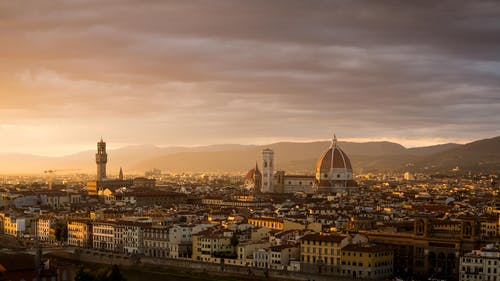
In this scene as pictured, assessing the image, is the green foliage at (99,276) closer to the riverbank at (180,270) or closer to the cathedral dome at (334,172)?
the riverbank at (180,270)

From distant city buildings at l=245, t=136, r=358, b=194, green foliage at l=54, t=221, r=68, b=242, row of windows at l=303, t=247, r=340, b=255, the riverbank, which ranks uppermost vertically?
distant city buildings at l=245, t=136, r=358, b=194

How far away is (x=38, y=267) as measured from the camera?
4169 centimetres

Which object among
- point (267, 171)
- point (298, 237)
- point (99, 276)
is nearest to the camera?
point (99, 276)

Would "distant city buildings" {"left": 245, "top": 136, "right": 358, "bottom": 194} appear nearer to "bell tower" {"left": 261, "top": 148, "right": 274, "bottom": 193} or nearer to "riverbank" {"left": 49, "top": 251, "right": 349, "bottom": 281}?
"bell tower" {"left": 261, "top": 148, "right": 274, "bottom": 193}

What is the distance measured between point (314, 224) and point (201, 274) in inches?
554

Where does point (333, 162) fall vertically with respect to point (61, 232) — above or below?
above

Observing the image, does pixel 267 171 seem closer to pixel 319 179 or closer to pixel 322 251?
pixel 319 179

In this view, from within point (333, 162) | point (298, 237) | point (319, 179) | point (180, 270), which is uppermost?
point (333, 162)

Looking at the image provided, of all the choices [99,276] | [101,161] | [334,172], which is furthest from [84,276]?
[101,161]

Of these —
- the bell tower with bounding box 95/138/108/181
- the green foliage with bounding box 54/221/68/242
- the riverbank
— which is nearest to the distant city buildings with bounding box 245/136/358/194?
the bell tower with bounding box 95/138/108/181

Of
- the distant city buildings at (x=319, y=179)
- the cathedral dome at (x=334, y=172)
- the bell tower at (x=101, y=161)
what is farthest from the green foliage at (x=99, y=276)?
the bell tower at (x=101, y=161)

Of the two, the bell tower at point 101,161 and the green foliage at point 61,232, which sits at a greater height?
the bell tower at point 101,161

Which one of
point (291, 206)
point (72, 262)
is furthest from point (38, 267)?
Result: point (291, 206)

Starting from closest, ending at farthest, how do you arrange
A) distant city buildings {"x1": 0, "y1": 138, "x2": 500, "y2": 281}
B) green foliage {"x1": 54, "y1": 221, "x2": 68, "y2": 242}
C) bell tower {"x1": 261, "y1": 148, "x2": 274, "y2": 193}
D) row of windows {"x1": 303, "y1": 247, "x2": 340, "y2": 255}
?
distant city buildings {"x1": 0, "y1": 138, "x2": 500, "y2": 281} < row of windows {"x1": 303, "y1": 247, "x2": 340, "y2": 255} < green foliage {"x1": 54, "y1": 221, "x2": 68, "y2": 242} < bell tower {"x1": 261, "y1": 148, "x2": 274, "y2": 193}
